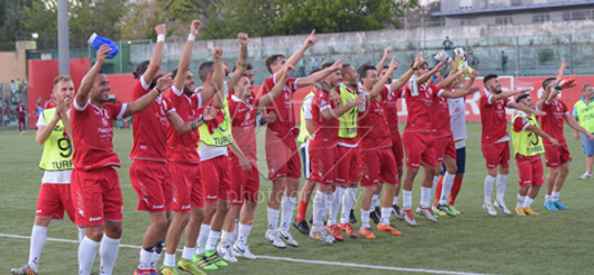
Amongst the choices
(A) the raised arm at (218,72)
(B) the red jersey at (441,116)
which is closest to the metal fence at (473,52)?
(B) the red jersey at (441,116)

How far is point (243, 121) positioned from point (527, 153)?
212 inches

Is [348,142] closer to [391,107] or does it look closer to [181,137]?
[391,107]

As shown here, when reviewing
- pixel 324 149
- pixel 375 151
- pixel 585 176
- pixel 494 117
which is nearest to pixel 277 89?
pixel 324 149

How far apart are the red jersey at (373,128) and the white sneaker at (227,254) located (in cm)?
261

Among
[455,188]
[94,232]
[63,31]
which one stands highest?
[63,31]

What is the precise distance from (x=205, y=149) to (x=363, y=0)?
59812 mm

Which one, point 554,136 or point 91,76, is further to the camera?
point 554,136

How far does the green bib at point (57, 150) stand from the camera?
957 centimetres

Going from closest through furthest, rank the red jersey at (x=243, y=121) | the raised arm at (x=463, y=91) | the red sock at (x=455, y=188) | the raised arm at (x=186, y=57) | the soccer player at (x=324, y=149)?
the raised arm at (x=186, y=57)
the red jersey at (x=243, y=121)
the soccer player at (x=324, y=149)
the raised arm at (x=463, y=91)
the red sock at (x=455, y=188)

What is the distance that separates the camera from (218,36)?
7200cm

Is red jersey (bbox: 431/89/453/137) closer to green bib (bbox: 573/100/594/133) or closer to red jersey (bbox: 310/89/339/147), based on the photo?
red jersey (bbox: 310/89/339/147)

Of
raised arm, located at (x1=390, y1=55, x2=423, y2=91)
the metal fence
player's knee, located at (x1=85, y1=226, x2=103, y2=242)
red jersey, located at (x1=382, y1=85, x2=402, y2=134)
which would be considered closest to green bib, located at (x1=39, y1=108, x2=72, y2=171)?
player's knee, located at (x1=85, y1=226, x2=103, y2=242)

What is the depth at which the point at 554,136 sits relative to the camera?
14.6m

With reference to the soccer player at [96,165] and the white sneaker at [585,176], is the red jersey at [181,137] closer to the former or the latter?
the soccer player at [96,165]
